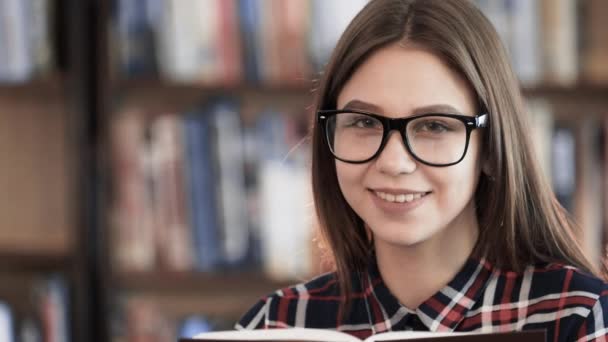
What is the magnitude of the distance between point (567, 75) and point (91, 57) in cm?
93

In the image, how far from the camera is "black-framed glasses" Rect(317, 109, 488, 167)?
0.98 metres

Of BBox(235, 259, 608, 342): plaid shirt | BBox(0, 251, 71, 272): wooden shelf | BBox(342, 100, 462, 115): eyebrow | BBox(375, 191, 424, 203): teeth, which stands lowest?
BBox(0, 251, 71, 272): wooden shelf

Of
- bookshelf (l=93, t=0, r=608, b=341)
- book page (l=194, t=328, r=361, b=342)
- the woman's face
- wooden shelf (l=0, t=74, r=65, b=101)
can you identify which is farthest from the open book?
wooden shelf (l=0, t=74, r=65, b=101)

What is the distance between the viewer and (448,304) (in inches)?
41.4

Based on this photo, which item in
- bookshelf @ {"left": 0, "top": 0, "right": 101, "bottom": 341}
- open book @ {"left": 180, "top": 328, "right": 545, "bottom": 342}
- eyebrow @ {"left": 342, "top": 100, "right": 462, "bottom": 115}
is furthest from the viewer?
bookshelf @ {"left": 0, "top": 0, "right": 101, "bottom": 341}

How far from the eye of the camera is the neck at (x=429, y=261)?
106 cm

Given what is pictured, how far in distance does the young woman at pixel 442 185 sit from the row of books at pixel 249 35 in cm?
90

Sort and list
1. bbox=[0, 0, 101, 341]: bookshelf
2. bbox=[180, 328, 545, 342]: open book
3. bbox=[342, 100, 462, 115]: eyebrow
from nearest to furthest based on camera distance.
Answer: bbox=[180, 328, 545, 342]: open book < bbox=[342, 100, 462, 115]: eyebrow < bbox=[0, 0, 101, 341]: bookshelf

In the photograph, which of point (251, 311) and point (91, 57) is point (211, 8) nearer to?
point (91, 57)

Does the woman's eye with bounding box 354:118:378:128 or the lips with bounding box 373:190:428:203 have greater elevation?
the woman's eye with bounding box 354:118:378:128

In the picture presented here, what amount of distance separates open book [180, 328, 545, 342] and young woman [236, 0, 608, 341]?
0.14 metres

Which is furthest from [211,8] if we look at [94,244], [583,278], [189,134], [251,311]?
[583,278]

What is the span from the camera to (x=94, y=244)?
1979mm

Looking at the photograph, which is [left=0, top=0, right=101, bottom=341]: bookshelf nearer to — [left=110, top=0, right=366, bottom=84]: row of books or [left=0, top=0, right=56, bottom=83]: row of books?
[left=0, top=0, right=56, bottom=83]: row of books
